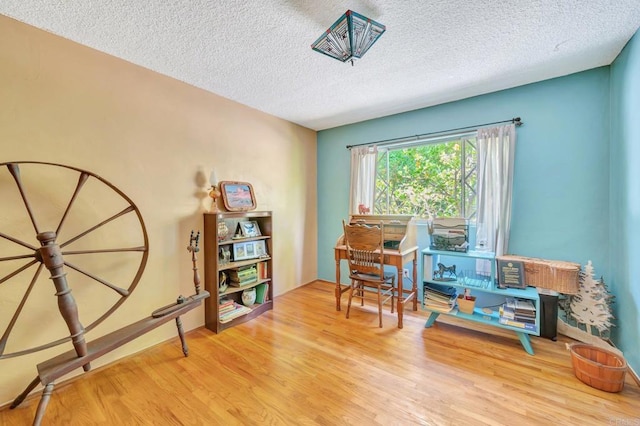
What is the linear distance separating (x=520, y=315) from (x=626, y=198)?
1.22 meters

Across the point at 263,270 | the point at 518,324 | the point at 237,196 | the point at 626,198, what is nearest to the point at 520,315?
the point at 518,324

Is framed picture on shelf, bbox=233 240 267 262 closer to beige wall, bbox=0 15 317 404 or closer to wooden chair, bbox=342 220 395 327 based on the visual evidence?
beige wall, bbox=0 15 317 404

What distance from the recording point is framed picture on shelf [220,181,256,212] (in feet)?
9.36

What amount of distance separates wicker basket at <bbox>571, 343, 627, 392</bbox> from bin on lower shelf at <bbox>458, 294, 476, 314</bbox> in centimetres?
71

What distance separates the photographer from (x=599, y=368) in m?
1.73

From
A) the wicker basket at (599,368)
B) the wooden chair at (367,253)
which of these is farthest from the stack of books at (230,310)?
the wicker basket at (599,368)

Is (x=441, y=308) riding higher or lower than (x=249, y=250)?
lower

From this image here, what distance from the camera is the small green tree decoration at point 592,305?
2.15 meters

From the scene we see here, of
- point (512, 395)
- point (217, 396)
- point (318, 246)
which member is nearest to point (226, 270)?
point (217, 396)

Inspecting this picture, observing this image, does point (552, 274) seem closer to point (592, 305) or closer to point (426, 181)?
point (592, 305)

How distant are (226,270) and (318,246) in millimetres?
1735

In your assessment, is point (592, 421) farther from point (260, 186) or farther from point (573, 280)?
point (260, 186)

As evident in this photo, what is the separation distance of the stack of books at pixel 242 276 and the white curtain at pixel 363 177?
1653 millimetres

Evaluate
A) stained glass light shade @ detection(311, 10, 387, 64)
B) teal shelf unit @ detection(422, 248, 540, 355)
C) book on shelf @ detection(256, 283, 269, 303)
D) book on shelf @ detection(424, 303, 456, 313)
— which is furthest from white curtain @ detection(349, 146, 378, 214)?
stained glass light shade @ detection(311, 10, 387, 64)
